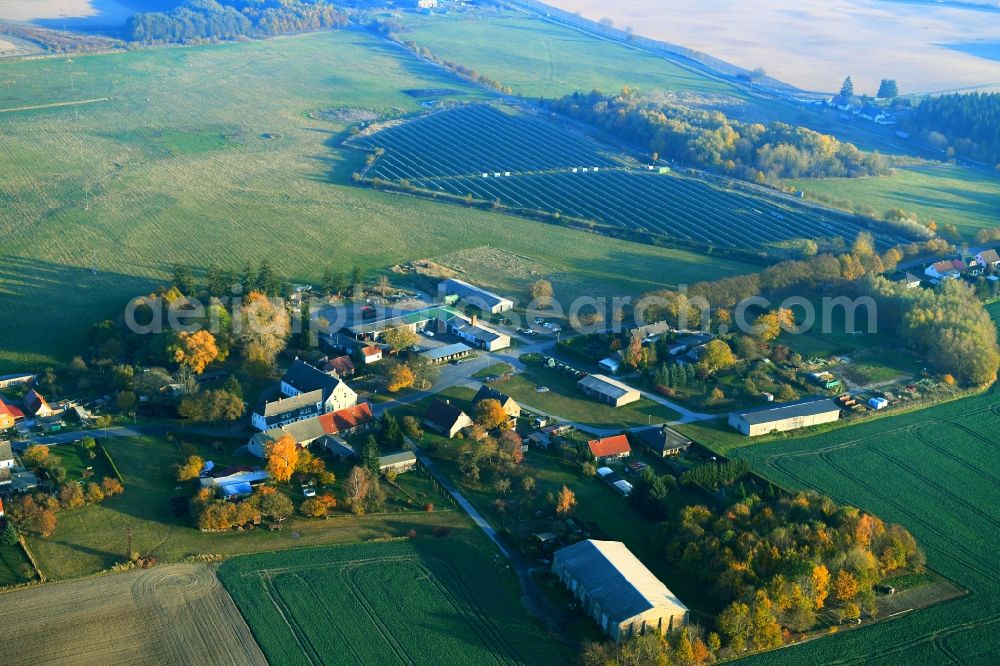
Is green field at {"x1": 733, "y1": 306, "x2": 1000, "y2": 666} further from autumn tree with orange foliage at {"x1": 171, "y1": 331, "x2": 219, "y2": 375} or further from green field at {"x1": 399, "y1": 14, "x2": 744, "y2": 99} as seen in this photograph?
green field at {"x1": 399, "y1": 14, "x2": 744, "y2": 99}

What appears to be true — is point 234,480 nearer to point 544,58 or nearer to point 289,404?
point 289,404

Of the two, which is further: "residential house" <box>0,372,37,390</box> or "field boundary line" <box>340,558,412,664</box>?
"residential house" <box>0,372,37,390</box>

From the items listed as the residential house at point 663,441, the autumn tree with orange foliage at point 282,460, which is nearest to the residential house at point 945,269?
the residential house at point 663,441

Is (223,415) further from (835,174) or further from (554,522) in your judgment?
(835,174)

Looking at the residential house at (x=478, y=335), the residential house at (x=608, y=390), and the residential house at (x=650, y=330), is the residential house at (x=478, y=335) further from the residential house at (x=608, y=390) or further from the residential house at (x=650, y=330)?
the residential house at (x=650, y=330)

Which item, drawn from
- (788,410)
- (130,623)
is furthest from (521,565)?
(788,410)

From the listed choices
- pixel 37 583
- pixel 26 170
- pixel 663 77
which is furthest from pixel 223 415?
pixel 663 77

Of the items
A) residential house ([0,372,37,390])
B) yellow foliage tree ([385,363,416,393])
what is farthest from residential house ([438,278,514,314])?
residential house ([0,372,37,390])
